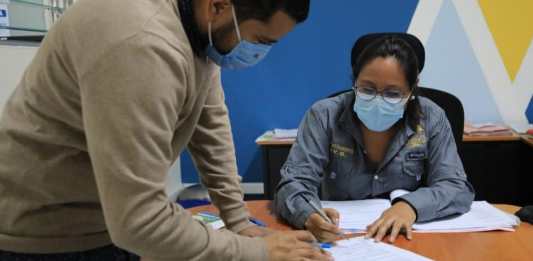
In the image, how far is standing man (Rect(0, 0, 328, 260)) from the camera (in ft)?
2.03

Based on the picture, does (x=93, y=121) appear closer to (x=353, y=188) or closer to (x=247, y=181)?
(x=353, y=188)

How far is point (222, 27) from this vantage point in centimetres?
75

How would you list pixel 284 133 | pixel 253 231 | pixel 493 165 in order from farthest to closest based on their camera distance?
pixel 284 133 → pixel 493 165 → pixel 253 231

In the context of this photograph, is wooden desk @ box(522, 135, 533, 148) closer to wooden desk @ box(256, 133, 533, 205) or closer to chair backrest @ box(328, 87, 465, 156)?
wooden desk @ box(256, 133, 533, 205)

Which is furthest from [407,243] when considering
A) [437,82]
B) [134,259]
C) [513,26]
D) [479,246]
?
[513,26]

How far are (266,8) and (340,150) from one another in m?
1.00

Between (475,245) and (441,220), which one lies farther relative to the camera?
(441,220)

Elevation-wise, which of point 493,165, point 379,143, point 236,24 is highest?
point 236,24

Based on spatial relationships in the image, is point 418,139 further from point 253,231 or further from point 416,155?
point 253,231

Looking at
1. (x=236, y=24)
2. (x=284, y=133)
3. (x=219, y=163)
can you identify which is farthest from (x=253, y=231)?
(x=284, y=133)

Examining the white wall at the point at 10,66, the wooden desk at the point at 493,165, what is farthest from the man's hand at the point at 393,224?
the wooden desk at the point at 493,165

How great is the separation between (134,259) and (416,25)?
2.67 meters

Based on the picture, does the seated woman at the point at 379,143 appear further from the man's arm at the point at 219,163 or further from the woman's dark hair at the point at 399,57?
the man's arm at the point at 219,163

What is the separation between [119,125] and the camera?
62 cm
